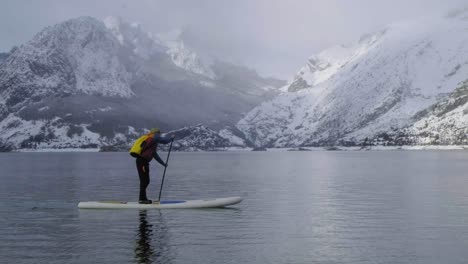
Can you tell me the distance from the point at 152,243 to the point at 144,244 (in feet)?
1.70

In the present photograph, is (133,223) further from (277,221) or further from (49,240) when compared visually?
A: (277,221)

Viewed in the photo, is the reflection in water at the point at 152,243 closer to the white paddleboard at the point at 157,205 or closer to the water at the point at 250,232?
the water at the point at 250,232

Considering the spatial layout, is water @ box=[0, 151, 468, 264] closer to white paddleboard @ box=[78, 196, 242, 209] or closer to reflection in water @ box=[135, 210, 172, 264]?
reflection in water @ box=[135, 210, 172, 264]

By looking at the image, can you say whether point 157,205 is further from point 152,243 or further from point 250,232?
point 152,243

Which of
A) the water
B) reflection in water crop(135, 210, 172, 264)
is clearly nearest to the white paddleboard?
the water

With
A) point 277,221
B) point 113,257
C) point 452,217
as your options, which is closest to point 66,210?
point 277,221

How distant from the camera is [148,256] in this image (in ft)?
84.9

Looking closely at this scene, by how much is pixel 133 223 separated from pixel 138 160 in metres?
7.10

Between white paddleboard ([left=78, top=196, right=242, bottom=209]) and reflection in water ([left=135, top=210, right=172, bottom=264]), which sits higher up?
white paddleboard ([left=78, top=196, right=242, bottom=209])

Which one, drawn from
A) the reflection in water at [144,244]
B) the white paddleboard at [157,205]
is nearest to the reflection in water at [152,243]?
the reflection in water at [144,244]

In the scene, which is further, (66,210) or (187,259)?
(66,210)

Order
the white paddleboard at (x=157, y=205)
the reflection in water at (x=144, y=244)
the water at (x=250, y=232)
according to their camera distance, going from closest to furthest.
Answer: the reflection in water at (x=144, y=244) < the water at (x=250, y=232) < the white paddleboard at (x=157, y=205)

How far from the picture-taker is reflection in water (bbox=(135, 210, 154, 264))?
25.4 m

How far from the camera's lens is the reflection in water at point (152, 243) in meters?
25.4
